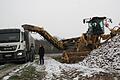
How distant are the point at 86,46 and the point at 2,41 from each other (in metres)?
10.9

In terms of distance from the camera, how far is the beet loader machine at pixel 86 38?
34.5m

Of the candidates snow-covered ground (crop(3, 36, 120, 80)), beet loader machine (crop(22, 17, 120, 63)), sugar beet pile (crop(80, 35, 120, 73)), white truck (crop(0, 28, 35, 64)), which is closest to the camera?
snow-covered ground (crop(3, 36, 120, 80))

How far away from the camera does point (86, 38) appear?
120 ft

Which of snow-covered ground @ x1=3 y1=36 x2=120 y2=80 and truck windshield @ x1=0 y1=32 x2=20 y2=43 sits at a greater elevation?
truck windshield @ x1=0 y1=32 x2=20 y2=43

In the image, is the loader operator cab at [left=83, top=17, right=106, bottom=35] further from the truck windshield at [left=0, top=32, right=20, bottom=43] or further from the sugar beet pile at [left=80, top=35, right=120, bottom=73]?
the truck windshield at [left=0, top=32, right=20, bottom=43]

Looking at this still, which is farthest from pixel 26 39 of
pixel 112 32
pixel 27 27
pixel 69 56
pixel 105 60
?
pixel 112 32

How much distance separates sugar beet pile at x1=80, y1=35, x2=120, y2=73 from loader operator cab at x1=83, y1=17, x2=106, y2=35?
151 cm

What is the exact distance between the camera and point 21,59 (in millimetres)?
29438

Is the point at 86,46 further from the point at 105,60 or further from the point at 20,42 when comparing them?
the point at 20,42

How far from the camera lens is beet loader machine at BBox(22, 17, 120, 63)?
113ft

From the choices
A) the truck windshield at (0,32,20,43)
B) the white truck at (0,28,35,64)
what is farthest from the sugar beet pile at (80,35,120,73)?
the truck windshield at (0,32,20,43)

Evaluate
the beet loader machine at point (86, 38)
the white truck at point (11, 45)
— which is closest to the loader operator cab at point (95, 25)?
the beet loader machine at point (86, 38)

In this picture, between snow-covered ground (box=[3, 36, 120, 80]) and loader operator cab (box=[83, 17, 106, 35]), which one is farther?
loader operator cab (box=[83, 17, 106, 35])

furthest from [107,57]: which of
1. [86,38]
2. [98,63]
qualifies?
[86,38]
